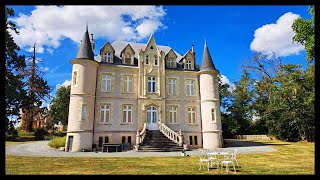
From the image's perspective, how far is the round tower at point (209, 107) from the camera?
24828 millimetres

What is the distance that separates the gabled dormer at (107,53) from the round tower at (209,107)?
943cm

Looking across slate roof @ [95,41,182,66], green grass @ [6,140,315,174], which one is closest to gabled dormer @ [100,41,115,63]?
slate roof @ [95,41,182,66]

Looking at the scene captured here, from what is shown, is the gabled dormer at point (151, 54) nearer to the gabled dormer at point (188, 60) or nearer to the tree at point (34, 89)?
the gabled dormer at point (188, 60)

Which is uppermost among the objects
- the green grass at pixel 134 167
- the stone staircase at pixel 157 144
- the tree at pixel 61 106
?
the tree at pixel 61 106

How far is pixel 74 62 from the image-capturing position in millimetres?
22766

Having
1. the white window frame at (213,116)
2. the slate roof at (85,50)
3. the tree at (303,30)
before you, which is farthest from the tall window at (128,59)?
the tree at (303,30)

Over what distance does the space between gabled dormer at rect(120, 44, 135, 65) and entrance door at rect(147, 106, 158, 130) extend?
5.18 meters

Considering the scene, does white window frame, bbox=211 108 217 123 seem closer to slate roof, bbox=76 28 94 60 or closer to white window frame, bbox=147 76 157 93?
white window frame, bbox=147 76 157 93

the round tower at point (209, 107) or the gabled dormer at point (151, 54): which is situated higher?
the gabled dormer at point (151, 54)

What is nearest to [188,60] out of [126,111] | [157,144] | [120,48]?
[120,48]

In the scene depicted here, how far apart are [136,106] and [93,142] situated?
5276mm

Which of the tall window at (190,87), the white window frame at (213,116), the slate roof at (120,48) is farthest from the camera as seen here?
the tall window at (190,87)

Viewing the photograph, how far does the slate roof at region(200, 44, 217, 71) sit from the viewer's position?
2616cm

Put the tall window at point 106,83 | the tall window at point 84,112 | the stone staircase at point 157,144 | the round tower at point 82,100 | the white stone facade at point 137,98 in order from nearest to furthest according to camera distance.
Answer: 1. the stone staircase at point 157,144
2. the round tower at point 82,100
3. the tall window at point 84,112
4. the white stone facade at point 137,98
5. the tall window at point 106,83
